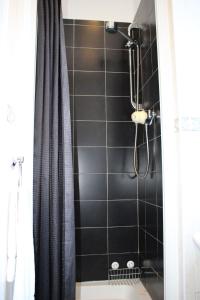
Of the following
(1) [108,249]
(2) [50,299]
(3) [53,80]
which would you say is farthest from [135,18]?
(2) [50,299]

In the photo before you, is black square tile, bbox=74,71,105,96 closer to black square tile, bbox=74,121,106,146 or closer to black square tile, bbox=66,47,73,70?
black square tile, bbox=66,47,73,70

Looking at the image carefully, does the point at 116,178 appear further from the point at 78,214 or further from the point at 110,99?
the point at 110,99

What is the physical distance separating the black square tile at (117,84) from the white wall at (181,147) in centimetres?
82

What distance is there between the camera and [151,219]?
1.63m

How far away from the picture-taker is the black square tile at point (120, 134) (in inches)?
78.5

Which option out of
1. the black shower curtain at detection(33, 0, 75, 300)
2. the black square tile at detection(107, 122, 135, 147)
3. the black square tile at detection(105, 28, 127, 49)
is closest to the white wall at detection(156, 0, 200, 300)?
the black shower curtain at detection(33, 0, 75, 300)

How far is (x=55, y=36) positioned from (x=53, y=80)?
0.88 feet

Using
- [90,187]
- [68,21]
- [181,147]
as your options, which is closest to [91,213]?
[90,187]

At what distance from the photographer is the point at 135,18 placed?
202cm

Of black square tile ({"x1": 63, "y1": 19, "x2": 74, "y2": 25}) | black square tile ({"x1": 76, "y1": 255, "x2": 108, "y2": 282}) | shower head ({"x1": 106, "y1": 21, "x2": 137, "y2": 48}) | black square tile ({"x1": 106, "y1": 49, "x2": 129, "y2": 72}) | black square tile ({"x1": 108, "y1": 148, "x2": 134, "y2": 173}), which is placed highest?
black square tile ({"x1": 63, "y1": 19, "x2": 74, "y2": 25})

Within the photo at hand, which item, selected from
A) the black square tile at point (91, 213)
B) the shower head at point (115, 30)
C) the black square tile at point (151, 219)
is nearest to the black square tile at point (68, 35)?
the shower head at point (115, 30)

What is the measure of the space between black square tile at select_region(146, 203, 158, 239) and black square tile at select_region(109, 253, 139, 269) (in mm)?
374

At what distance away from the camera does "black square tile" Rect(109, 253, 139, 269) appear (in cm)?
190

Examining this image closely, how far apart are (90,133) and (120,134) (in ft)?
0.90
